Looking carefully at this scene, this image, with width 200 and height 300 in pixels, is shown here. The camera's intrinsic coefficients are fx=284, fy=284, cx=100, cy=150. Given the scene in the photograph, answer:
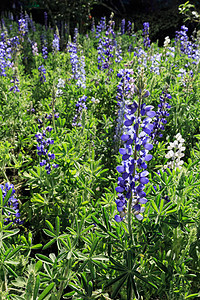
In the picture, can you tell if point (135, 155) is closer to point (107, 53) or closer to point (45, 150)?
point (45, 150)

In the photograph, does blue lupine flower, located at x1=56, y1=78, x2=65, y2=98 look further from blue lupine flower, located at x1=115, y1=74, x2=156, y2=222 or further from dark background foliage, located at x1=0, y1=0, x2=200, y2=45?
dark background foliage, located at x1=0, y1=0, x2=200, y2=45

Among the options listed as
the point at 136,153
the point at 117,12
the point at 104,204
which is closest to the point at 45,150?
the point at 104,204

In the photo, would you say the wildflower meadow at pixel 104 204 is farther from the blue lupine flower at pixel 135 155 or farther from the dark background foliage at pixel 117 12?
the dark background foliage at pixel 117 12

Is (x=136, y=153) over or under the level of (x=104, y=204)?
over

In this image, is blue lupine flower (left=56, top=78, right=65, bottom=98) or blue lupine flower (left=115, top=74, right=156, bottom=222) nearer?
blue lupine flower (left=115, top=74, right=156, bottom=222)

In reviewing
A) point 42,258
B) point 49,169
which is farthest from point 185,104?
point 42,258

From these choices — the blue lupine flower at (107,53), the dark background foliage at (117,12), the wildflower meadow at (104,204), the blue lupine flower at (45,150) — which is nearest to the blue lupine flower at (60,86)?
the wildflower meadow at (104,204)

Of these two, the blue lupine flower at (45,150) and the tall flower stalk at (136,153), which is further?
the blue lupine flower at (45,150)

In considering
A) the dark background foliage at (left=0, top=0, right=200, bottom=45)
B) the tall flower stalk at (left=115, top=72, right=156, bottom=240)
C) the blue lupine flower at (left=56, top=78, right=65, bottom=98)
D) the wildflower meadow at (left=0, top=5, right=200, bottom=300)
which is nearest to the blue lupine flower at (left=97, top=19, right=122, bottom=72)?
the wildflower meadow at (left=0, top=5, right=200, bottom=300)

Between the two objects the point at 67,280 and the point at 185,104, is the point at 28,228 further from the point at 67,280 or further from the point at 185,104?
the point at 185,104

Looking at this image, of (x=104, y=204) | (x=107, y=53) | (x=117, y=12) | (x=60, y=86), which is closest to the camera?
(x=104, y=204)

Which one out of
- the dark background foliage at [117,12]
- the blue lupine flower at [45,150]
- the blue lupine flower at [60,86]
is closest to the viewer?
the blue lupine flower at [45,150]

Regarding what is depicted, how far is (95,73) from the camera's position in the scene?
4.73 meters

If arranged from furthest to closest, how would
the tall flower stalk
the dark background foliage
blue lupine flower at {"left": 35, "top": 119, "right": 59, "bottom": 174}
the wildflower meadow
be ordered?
the dark background foliage → blue lupine flower at {"left": 35, "top": 119, "right": 59, "bottom": 174} → the wildflower meadow → the tall flower stalk
